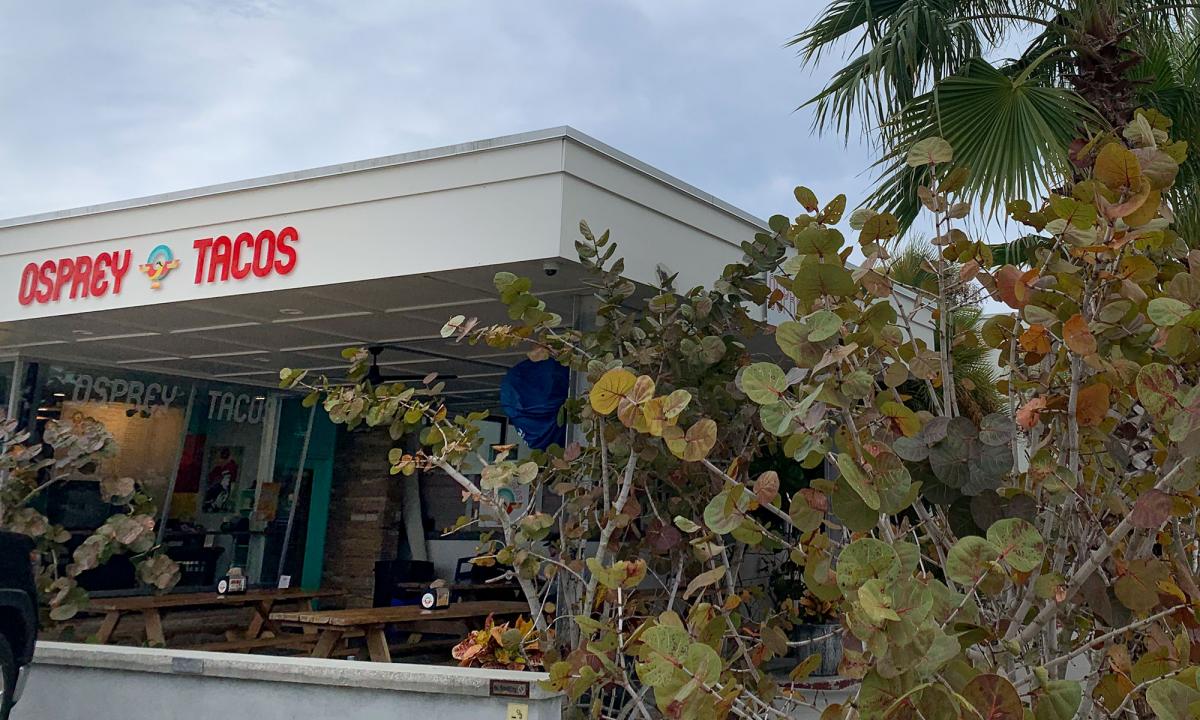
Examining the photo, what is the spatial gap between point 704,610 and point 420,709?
164 centimetres

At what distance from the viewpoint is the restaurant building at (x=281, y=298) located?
15.3 ft

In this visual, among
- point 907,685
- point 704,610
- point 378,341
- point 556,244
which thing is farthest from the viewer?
point 378,341

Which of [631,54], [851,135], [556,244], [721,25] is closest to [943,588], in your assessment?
[556,244]

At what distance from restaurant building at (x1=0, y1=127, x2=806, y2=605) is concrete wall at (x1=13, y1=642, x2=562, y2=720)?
5.90 ft

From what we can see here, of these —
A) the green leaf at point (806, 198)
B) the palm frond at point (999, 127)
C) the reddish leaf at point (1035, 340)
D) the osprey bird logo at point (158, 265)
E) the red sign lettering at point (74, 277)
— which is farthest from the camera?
the red sign lettering at point (74, 277)

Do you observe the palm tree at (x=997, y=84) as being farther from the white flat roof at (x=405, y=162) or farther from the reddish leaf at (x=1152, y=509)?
the reddish leaf at (x=1152, y=509)

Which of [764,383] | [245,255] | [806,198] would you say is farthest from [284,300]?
[764,383]

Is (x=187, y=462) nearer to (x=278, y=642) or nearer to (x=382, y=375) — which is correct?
(x=382, y=375)

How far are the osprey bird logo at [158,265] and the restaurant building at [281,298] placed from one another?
0.5 inches

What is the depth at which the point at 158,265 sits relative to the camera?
5672mm

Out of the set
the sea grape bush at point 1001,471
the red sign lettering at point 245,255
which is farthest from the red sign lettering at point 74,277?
the sea grape bush at point 1001,471

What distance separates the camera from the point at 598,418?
407 cm

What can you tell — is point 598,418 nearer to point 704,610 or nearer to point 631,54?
point 704,610

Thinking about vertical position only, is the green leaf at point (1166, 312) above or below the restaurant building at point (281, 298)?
below
